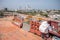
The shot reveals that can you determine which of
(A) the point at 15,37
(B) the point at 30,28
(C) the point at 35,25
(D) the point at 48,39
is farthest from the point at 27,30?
(D) the point at 48,39

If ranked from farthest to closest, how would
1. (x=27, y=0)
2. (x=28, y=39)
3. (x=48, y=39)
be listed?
(x=27, y=0), (x=28, y=39), (x=48, y=39)

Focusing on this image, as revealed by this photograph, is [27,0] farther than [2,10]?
Yes

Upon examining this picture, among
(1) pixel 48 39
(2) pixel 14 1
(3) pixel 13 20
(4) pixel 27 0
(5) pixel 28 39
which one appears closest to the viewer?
(1) pixel 48 39

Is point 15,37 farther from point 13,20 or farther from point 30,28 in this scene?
point 13,20

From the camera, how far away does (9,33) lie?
121 inches

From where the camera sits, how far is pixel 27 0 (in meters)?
3.50

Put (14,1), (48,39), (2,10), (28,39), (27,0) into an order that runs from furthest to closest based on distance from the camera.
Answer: (27,0)
(14,1)
(2,10)
(28,39)
(48,39)

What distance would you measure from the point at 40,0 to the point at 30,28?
731 mm

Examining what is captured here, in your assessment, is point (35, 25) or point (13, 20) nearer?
point (35, 25)

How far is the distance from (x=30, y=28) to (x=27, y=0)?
2.38 feet

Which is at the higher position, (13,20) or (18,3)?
(18,3)

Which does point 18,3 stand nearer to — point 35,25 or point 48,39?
point 35,25

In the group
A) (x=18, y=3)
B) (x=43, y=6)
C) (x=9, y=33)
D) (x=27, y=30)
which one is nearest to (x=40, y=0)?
(x=43, y=6)

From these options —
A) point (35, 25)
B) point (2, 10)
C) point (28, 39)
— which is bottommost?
point (28, 39)
